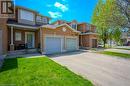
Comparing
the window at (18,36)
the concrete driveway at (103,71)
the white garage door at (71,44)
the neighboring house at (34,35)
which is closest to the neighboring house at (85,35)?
the white garage door at (71,44)

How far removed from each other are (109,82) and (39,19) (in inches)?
728

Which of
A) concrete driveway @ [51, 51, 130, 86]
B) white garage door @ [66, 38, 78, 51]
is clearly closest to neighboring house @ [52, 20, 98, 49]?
white garage door @ [66, 38, 78, 51]

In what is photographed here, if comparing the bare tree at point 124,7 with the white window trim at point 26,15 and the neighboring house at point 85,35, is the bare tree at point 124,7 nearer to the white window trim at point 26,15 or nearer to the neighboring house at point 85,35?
the neighboring house at point 85,35

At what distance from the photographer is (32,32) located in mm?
18484

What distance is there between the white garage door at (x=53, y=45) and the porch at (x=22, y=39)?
168 centimetres

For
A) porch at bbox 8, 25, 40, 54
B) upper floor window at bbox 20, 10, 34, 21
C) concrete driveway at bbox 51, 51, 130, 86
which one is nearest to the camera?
concrete driveway at bbox 51, 51, 130, 86

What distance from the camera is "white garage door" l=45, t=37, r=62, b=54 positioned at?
54.5ft

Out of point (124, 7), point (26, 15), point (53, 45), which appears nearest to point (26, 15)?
point (26, 15)

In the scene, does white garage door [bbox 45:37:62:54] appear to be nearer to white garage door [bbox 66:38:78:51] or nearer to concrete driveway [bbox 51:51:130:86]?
white garage door [bbox 66:38:78:51]

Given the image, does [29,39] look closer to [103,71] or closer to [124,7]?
[103,71]

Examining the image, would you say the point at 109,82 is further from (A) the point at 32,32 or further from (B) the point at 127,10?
(A) the point at 32,32

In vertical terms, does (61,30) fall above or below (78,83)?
above

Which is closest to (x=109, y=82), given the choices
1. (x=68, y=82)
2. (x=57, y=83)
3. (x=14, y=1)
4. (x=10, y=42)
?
(x=68, y=82)

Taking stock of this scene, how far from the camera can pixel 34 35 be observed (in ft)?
61.5
